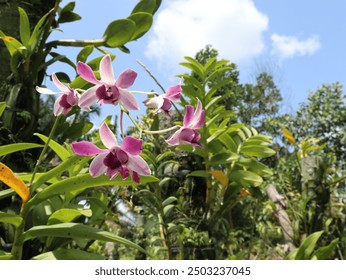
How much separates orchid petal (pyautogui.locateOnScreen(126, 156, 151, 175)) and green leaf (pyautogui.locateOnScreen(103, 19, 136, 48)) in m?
0.58

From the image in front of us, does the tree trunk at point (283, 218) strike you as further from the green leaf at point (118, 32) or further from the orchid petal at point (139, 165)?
the orchid petal at point (139, 165)

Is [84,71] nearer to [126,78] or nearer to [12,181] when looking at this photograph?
[126,78]

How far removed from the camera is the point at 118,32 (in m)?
1.13

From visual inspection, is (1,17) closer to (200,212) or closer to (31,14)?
(31,14)

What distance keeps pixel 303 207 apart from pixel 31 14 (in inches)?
64.7

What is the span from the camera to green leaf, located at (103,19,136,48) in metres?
1.08

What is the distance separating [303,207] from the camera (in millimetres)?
2191

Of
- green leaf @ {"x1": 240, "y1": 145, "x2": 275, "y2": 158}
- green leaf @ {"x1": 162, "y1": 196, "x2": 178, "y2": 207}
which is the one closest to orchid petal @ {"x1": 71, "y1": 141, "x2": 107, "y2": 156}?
green leaf @ {"x1": 162, "y1": 196, "x2": 178, "y2": 207}

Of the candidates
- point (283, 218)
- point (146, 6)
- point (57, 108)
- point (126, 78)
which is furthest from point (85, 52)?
point (283, 218)

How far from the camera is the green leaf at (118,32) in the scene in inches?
42.6

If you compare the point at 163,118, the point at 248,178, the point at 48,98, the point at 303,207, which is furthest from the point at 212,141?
the point at 303,207

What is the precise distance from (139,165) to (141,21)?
64cm

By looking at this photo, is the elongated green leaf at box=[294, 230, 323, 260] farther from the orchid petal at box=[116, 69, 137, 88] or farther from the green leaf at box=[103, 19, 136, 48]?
the orchid petal at box=[116, 69, 137, 88]
